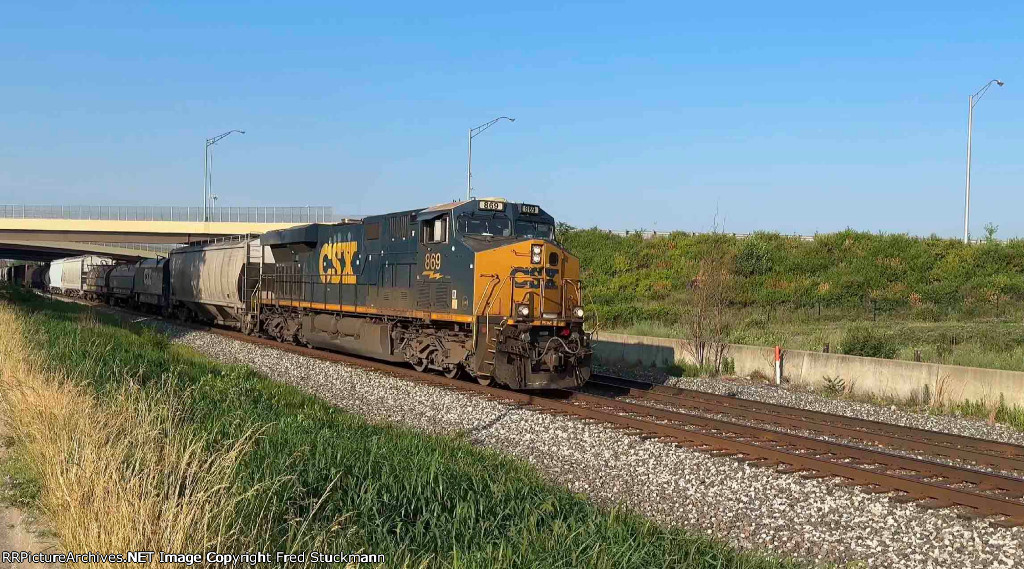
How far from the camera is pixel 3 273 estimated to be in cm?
7681

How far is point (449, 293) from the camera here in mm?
13961

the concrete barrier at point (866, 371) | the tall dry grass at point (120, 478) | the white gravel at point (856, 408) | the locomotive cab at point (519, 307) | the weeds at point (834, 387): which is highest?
the locomotive cab at point (519, 307)

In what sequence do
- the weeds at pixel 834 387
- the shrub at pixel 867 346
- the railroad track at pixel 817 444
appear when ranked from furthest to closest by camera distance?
the shrub at pixel 867 346
the weeds at pixel 834 387
the railroad track at pixel 817 444

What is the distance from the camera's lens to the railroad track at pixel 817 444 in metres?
7.72

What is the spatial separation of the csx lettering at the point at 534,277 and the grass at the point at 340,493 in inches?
194

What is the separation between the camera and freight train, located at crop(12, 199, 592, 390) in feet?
43.2

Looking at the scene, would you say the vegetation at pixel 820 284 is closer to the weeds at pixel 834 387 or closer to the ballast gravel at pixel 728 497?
the weeds at pixel 834 387

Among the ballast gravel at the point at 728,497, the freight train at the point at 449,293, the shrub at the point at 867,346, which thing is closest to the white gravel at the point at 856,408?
the shrub at the point at 867,346

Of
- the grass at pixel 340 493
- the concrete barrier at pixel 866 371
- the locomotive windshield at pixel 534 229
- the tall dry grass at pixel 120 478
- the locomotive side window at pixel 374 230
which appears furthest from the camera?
the locomotive side window at pixel 374 230

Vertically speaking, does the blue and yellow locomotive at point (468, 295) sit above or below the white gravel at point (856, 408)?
above

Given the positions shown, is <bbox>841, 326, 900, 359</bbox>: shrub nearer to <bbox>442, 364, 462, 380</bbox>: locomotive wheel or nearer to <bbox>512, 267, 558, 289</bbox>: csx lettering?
<bbox>512, 267, 558, 289</bbox>: csx lettering

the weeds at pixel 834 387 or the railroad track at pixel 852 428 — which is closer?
the railroad track at pixel 852 428

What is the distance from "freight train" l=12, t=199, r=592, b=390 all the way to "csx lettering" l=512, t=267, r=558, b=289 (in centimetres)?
2

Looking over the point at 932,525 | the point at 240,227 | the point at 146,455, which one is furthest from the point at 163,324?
the point at 932,525
